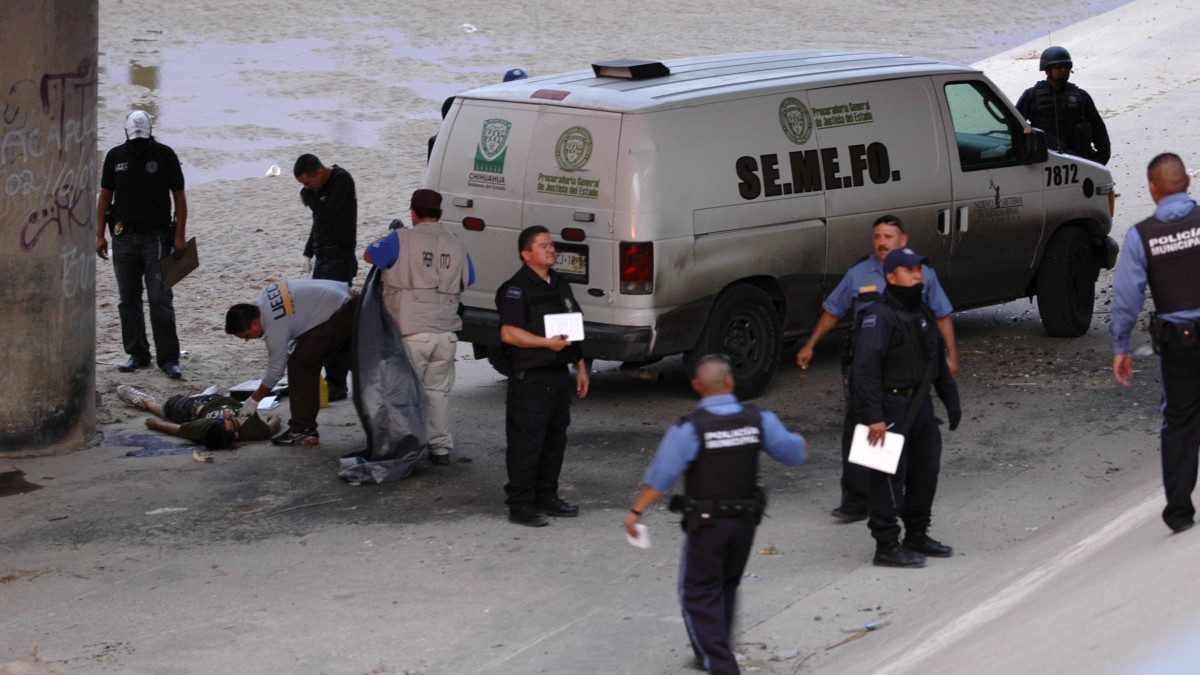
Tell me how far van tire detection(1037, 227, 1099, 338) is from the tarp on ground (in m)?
5.35

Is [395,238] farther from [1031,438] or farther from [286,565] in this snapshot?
[1031,438]

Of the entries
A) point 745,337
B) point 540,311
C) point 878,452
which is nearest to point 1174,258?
point 878,452

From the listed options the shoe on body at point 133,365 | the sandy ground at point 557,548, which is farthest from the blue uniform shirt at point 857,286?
the shoe on body at point 133,365

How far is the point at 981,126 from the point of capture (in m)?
11.5

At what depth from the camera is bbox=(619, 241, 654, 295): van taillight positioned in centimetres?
963

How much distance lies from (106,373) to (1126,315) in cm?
764

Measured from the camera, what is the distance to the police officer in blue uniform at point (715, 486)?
18.9 feet

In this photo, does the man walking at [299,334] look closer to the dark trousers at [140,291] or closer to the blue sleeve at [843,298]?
the dark trousers at [140,291]

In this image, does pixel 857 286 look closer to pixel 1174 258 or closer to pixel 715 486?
pixel 1174 258

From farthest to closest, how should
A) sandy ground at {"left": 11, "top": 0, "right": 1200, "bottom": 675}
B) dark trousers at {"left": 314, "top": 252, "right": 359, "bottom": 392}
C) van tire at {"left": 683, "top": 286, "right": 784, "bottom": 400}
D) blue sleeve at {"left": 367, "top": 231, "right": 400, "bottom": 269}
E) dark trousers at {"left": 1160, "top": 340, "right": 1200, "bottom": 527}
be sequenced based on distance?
1. dark trousers at {"left": 314, "top": 252, "right": 359, "bottom": 392}
2. van tire at {"left": 683, "top": 286, "right": 784, "bottom": 400}
3. blue sleeve at {"left": 367, "top": 231, "right": 400, "bottom": 269}
4. dark trousers at {"left": 1160, "top": 340, "right": 1200, "bottom": 527}
5. sandy ground at {"left": 11, "top": 0, "right": 1200, "bottom": 675}

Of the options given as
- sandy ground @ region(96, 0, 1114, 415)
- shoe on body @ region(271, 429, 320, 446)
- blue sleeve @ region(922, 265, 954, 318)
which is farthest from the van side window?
sandy ground @ region(96, 0, 1114, 415)

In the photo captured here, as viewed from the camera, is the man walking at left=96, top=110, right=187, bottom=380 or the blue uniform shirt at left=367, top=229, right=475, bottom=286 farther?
the man walking at left=96, top=110, right=187, bottom=380

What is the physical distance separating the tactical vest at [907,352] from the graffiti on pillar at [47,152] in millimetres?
5347

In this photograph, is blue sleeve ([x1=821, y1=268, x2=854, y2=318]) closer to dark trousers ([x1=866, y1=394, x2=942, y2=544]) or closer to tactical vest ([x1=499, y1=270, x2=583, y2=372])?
dark trousers ([x1=866, y1=394, x2=942, y2=544])
